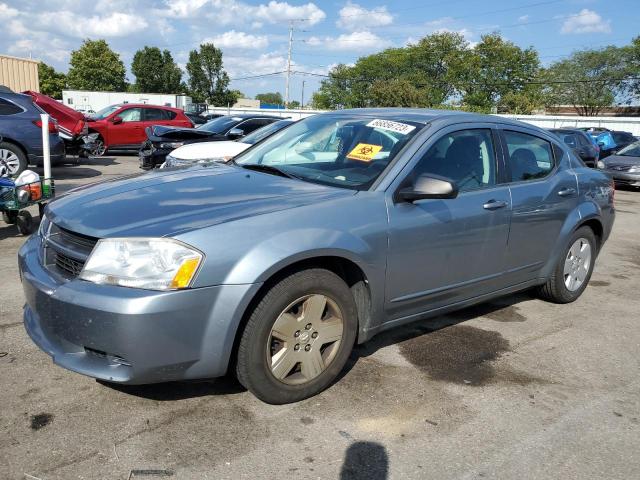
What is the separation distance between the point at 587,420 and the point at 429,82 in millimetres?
92901

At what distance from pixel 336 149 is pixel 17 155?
823 centimetres

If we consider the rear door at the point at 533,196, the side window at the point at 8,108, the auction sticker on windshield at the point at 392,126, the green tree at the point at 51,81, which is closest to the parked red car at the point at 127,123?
the side window at the point at 8,108

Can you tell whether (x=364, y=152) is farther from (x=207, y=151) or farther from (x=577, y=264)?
(x=207, y=151)

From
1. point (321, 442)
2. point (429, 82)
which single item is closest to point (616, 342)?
point (321, 442)

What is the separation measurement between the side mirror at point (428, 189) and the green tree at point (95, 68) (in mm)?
81877

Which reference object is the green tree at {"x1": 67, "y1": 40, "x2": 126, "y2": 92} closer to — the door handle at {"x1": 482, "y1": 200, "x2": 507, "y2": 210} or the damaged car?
the damaged car

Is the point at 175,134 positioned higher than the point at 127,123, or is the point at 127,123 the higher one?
the point at 127,123

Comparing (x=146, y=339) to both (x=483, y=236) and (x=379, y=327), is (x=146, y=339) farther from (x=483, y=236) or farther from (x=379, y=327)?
(x=483, y=236)

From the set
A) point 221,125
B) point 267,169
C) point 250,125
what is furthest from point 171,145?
point 267,169

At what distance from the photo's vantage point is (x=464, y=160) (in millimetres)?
3932

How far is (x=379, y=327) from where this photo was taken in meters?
3.46

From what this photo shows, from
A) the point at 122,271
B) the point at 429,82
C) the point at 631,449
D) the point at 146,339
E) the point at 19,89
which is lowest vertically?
the point at 631,449

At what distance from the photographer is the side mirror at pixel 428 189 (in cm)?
327

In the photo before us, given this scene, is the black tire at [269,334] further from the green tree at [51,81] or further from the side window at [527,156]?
the green tree at [51,81]
